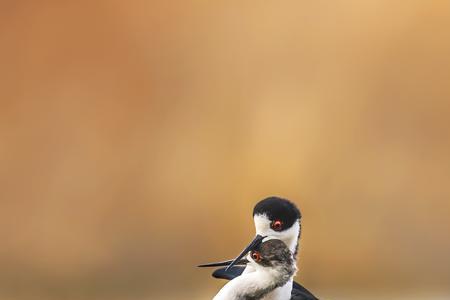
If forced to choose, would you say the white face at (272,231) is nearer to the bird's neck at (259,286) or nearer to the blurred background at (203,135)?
the bird's neck at (259,286)

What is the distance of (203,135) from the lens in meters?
3.35

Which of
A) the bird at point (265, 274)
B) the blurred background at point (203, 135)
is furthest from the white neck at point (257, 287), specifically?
the blurred background at point (203, 135)

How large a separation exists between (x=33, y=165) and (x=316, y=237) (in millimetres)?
1013

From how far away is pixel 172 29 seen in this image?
10.9ft

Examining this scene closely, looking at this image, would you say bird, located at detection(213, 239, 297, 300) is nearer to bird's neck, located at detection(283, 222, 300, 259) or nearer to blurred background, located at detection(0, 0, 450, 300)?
bird's neck, located at detection(283, 222, 300, 259)

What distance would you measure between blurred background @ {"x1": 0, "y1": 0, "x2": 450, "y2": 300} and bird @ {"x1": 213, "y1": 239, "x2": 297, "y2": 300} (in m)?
1.78

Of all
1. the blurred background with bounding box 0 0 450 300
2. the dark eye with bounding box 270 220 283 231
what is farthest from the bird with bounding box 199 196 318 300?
the blurred background with bounding box 0 0 450 300

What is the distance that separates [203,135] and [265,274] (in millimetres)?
1872

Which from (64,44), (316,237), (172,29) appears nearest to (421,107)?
(316,237)

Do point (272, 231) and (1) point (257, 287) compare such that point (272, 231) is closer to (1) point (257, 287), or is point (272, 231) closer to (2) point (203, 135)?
(1) point (257, 287)

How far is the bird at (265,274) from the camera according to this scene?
58.8 inches

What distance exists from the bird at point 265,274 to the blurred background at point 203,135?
178cm

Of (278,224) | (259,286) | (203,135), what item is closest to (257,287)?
(259,286)

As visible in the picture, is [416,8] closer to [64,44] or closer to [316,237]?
[316,237]
